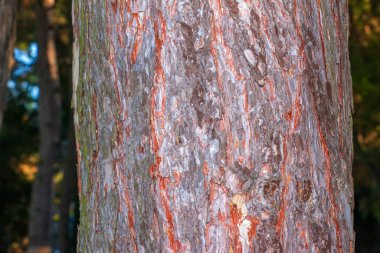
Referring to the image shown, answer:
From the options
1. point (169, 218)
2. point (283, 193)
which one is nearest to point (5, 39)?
point (169, 218)

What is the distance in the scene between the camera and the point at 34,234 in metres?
11.7

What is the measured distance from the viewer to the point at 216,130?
1.96 m

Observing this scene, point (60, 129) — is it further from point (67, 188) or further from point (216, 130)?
point (216, 130)

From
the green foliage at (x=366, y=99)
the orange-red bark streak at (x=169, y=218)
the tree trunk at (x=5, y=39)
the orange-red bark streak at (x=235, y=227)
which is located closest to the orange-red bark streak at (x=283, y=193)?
the orange-red bark streak at (x=235, y=227)

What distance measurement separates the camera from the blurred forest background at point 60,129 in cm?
1154

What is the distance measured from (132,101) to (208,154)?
270mm

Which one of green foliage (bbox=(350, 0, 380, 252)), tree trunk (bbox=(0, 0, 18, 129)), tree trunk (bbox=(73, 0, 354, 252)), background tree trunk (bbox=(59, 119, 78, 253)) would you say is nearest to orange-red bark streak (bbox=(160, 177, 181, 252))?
tree trunk (bbox=(73, 0, 354, 252))

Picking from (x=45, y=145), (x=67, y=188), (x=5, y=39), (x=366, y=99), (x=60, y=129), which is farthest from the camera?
(x=60, y=129)

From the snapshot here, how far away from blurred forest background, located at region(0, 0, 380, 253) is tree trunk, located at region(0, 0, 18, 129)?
5803 millimetres

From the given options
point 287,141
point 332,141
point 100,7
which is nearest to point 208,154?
point 287,141

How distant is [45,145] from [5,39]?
6843mm

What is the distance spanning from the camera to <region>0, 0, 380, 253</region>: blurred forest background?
37.9 feet

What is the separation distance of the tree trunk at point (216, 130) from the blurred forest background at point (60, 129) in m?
8.98

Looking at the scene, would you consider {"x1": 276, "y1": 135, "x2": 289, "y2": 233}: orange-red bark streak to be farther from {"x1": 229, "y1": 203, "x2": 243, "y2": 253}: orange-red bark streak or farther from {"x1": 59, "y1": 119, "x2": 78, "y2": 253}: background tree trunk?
{"x1": 59, "y1": 119, "x2": 78, "y2": 253}: background tree trunk
